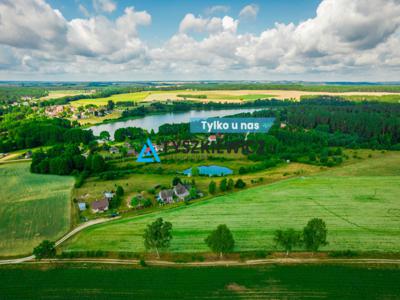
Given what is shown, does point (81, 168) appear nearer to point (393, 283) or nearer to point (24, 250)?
point (24, 250)

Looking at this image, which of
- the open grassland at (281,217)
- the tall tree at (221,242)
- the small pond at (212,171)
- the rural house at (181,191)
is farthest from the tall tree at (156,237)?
the small pond at (212,171)

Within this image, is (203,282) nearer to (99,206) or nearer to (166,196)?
(166,196)

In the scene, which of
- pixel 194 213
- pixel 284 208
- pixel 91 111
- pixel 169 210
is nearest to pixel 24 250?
pixel 169 210

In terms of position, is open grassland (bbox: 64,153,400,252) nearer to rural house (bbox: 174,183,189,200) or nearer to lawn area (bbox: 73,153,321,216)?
rural house (bbox: 174,183,189,200)

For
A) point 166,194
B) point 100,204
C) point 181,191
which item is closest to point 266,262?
point 181,191

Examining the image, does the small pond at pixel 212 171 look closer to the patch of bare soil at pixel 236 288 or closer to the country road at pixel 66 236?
the country road at pixel 66 236

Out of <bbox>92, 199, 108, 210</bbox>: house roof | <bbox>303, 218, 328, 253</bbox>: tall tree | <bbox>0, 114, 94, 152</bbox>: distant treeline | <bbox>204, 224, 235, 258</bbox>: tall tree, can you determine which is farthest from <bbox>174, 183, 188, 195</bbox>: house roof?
<bbox>0, 114, 94, 152</bbox>: distant treeline
